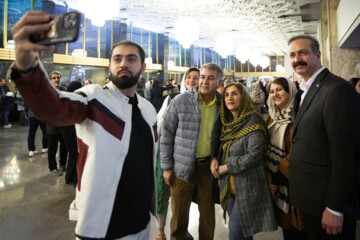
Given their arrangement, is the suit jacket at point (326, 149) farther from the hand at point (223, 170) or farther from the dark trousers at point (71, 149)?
the dark trousers at point (71, 149)

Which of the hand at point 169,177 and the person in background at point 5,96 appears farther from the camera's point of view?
the person in background at point 5,96

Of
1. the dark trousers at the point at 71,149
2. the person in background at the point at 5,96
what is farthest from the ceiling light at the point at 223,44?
the person in background at the point at 5,96

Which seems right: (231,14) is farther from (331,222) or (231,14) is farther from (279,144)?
(331,222)

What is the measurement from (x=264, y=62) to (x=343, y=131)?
13822mm

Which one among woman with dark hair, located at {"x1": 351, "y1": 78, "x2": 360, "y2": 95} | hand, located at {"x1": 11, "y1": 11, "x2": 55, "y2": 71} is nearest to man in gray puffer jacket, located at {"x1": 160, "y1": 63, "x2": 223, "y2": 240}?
hand, located at {"x1": 11, "y1": 11, "x2": 55, "y2": 71}

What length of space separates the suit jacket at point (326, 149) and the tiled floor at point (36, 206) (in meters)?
1.31

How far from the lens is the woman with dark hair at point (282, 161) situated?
67.4 inches

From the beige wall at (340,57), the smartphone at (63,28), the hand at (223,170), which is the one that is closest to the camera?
the smartphone at (63,28)

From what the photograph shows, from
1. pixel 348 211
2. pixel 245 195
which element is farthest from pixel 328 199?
pixel 245 195

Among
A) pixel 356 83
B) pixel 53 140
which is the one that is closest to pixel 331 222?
pixel 356 83

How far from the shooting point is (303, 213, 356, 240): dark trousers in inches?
52.7

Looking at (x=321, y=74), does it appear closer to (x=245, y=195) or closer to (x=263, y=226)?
(x=245, y=195)

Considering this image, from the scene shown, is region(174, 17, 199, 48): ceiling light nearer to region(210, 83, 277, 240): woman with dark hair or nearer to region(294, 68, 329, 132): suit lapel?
region(210, 83, 277, 240): woman with dark hair

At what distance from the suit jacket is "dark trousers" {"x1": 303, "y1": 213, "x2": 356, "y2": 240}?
0.20 ft
